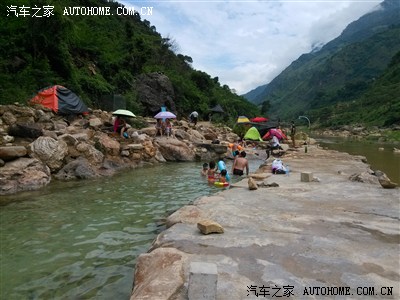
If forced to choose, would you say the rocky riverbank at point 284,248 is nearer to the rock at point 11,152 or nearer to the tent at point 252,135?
the rock at point 11,152

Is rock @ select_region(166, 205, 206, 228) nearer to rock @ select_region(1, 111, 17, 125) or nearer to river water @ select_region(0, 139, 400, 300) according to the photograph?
river water @ select_region(0, 139, 400, 300)

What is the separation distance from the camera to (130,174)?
12906 millimetres

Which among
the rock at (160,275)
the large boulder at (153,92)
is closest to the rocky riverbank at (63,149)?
the rock at (160,275)

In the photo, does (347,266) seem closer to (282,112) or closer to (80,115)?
(80,115)

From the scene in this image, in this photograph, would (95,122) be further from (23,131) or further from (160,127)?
(23,131)

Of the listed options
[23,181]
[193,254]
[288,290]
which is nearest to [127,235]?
[193,254]

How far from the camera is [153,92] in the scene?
1215 inches

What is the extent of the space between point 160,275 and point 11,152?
8.34 meters

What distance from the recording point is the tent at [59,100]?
648 inches

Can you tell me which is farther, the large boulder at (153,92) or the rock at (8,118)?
the large boulder at (153,92)

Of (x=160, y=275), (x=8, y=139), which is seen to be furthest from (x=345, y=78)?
(x=160, y=275)

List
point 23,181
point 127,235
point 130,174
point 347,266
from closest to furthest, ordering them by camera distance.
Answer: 1. point 347,266
2. point 127,235
3. point 23,181
4. point 130,174

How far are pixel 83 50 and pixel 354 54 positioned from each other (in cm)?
12991

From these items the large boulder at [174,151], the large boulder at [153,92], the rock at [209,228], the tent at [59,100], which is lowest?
the rock at [209,228]
